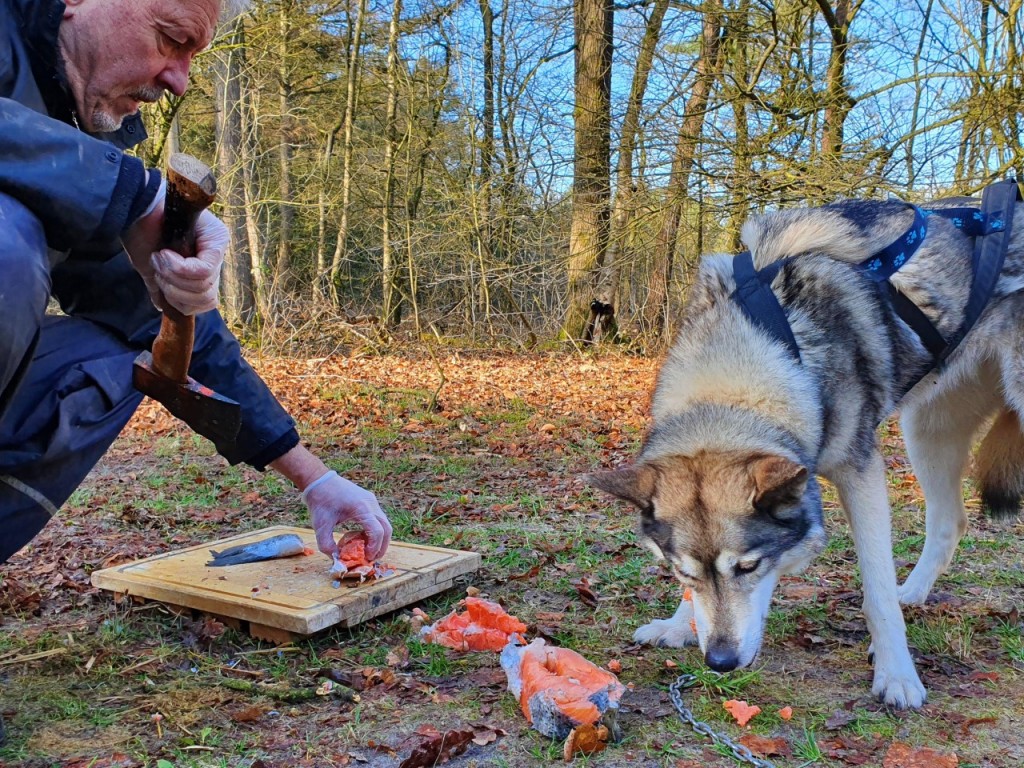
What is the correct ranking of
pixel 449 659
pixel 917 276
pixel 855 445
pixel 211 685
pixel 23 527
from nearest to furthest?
pixel 23 527, pixel 211 685, pixel 449 659, pixel 855 445, pixel 917 276

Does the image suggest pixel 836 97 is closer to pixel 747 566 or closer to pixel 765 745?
pixel 747 566

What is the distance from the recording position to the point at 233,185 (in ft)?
44.7

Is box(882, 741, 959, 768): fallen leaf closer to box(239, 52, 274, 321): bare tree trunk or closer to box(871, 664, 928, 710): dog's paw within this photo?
box(871, 664, 928, 710): dog's paw

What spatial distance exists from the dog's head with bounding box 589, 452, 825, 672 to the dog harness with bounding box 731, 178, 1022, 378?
2.54 ft

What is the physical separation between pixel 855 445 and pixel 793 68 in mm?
8625

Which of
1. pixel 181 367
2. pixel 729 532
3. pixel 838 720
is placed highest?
pixel 181 367

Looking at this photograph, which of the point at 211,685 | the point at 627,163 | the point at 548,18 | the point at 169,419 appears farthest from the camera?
the point at 548,18

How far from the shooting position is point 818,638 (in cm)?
328

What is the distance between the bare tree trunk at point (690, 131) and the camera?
1058 cm

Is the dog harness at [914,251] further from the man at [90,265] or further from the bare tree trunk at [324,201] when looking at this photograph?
the bare tree trunk at [324,201]

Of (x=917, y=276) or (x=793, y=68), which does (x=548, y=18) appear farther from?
(x=917, y=276)

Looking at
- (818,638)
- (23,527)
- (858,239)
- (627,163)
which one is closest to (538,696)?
(818,638)

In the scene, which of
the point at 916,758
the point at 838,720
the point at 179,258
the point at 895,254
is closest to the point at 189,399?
the point at 179,258

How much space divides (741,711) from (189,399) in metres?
2.06
